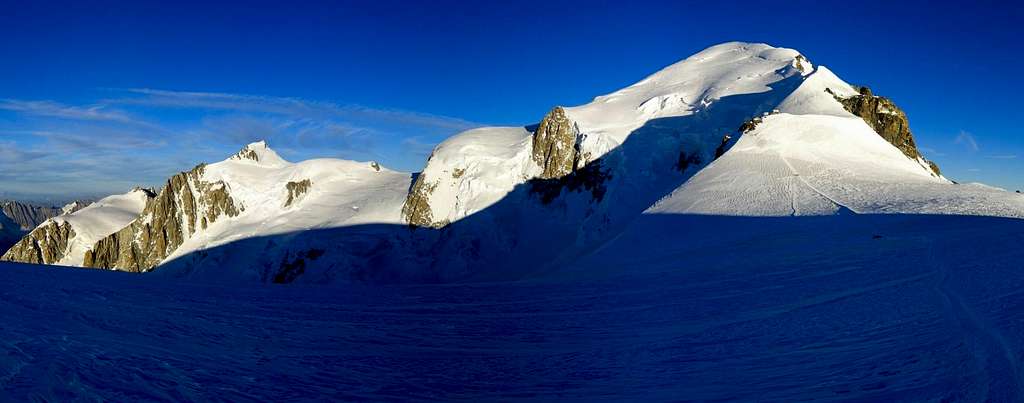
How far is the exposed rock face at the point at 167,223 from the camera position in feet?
272

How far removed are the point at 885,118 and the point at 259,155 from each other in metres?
78.5

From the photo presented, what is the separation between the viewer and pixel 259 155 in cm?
9094

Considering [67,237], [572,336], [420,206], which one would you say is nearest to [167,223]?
[67,237]

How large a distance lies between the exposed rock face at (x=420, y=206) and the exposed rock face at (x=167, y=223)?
2775cm

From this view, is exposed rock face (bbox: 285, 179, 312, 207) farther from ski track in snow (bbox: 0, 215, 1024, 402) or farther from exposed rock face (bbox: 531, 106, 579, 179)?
ski track in snow (bbox: 0, 215, 1024, 402)

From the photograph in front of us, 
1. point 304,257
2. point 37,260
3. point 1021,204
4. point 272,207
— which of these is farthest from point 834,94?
point 37,260

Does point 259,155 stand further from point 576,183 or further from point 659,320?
point 659,320

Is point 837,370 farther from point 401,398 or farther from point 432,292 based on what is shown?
point 432,292

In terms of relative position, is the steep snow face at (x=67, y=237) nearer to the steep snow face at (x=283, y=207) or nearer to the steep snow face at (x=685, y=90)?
the steep snow face at (x=283, y=207)

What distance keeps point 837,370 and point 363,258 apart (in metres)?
56.3

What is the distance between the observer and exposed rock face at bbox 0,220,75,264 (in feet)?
351

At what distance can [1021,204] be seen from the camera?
21141mm

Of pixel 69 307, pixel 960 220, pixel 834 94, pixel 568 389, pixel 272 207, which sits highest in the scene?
pixel 834 94

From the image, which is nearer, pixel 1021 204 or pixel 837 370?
pixel 837 370
